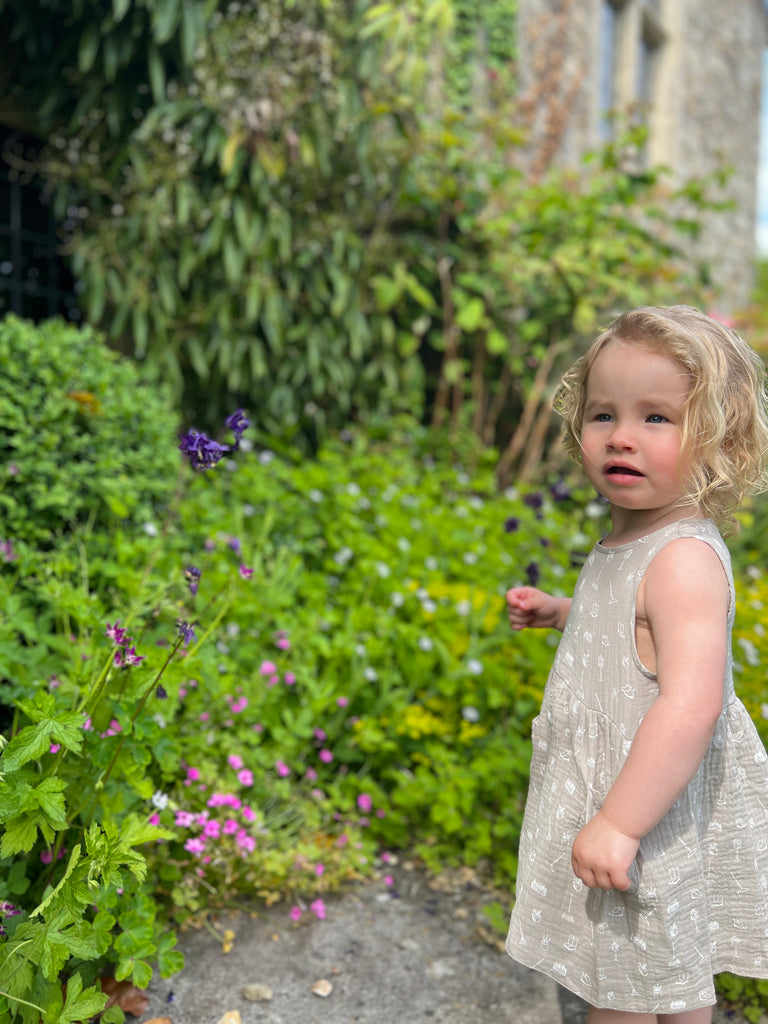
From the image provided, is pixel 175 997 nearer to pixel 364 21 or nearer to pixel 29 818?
pixel 29 818

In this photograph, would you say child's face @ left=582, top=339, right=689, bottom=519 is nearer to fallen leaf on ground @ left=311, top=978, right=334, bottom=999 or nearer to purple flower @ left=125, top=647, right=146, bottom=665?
purple flower @ left=125, top=647, right=146, bottom=665

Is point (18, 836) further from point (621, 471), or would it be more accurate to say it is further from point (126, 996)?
point (621, 471)

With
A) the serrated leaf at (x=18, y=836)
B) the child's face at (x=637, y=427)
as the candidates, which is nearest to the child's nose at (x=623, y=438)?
the child's face at (x=637, y=427)

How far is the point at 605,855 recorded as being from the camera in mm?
1065

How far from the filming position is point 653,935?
1.17 m

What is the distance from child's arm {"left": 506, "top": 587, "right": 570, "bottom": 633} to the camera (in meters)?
1.52

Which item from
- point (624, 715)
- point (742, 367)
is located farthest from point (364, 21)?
point (624, 715)

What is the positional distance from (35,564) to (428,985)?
1.40 m

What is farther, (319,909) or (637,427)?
(319,909)

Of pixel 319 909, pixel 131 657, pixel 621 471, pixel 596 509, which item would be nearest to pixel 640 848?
pixel 621 471

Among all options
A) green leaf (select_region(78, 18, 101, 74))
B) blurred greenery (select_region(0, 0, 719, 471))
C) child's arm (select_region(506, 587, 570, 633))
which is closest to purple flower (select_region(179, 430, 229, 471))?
child's arm (select_region(506, 587, 570, 633))

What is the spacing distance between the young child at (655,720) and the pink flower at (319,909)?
0.68m

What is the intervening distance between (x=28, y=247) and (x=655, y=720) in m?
4.37

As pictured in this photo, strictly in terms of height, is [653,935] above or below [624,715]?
below
